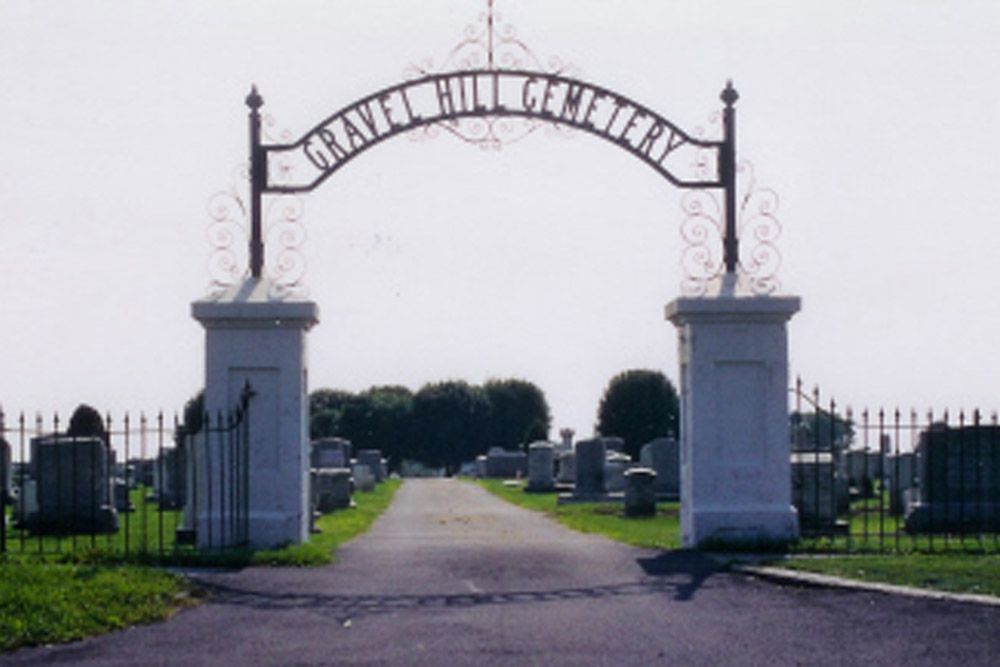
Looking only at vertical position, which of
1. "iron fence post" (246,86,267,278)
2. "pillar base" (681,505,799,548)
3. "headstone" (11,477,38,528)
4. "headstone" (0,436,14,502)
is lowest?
"headstone" (11,477,38,528)

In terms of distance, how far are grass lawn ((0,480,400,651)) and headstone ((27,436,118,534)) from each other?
23.0 feet

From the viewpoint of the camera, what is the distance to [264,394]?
1386 centimetres

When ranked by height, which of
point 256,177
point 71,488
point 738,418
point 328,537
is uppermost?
point 256,177

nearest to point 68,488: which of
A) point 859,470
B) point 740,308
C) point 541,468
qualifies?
point 740,308

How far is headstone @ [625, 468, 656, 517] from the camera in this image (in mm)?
24266

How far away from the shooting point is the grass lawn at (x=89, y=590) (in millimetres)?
8648

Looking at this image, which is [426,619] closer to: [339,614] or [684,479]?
[339,614]

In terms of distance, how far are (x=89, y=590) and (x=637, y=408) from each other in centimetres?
6137

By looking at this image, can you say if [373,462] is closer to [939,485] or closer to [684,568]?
[939,485]

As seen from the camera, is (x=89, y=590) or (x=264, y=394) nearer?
(x=89, y=590)

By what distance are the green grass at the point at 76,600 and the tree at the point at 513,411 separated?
82.8 m

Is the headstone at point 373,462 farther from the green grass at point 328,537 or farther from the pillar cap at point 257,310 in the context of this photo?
the pillar cap at point 257,310

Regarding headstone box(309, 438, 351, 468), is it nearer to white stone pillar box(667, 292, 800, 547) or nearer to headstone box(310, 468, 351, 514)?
headstone box(310, 468, 351, 514)

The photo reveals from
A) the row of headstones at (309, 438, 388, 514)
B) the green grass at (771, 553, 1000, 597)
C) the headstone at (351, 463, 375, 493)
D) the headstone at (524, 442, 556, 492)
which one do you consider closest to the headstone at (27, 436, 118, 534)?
the row of headstones at (309, 438, 388, 514)
